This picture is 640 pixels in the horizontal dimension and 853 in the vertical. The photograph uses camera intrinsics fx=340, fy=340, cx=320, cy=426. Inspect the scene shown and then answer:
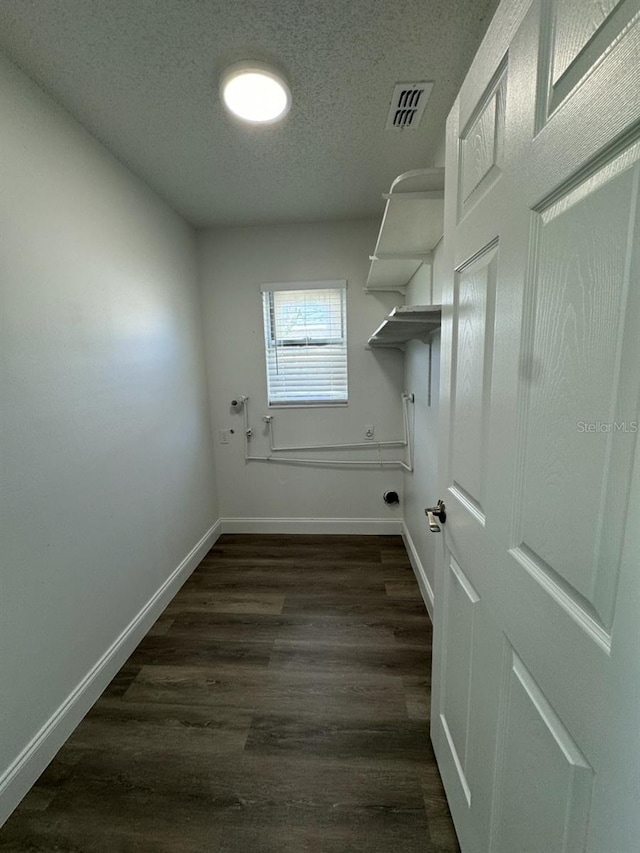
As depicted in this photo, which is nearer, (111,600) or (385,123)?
(385,123)

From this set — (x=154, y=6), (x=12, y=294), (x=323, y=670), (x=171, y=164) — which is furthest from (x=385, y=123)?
(x=323, y=670)

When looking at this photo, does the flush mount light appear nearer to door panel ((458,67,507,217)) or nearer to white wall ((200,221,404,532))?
door panel ((458,67,507,217))

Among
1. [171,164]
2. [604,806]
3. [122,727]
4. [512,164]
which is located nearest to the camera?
[604,806]

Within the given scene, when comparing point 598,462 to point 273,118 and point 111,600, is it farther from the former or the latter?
point 111,600

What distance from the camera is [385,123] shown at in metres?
1.58

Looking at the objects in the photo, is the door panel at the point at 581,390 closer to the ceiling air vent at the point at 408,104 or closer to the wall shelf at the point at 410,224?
the wall shelf at the point at 410,224

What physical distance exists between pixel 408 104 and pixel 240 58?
707 millimetres

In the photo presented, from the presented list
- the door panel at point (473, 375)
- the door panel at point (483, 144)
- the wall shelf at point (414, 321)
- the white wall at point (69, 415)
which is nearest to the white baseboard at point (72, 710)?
the white wall at point (69, 415)

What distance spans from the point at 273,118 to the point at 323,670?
8.41 feet

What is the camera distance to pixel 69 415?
146 cm

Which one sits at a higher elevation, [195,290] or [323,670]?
[195,290]

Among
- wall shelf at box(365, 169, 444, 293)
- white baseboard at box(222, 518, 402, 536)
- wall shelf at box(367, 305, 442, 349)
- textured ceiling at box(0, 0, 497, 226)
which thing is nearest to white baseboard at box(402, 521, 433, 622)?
white baseboard at box(222, 518, 402, 536)

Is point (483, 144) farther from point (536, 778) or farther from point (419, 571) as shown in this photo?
point (419, 571)

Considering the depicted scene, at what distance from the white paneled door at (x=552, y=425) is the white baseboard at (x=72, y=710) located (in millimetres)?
1496
